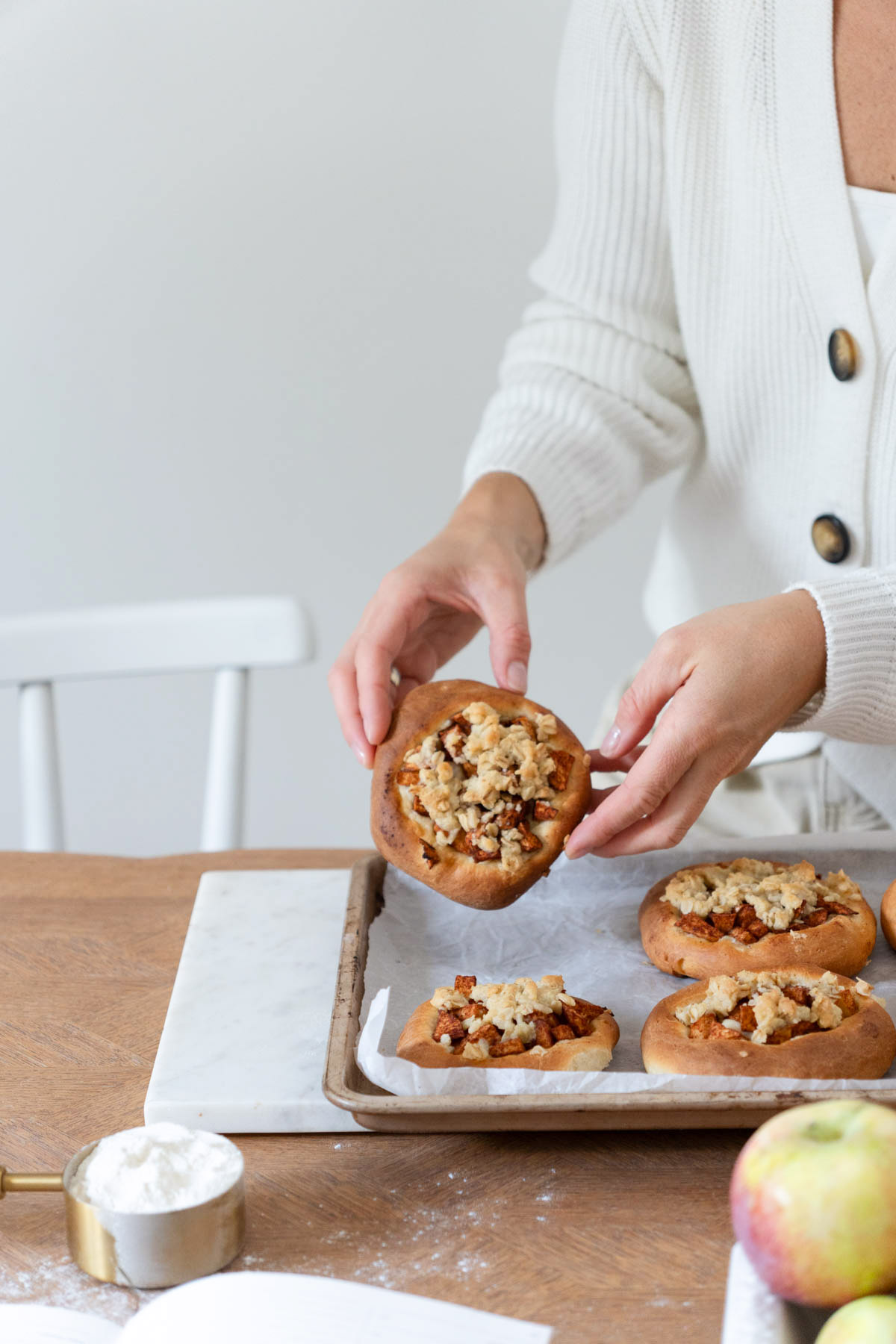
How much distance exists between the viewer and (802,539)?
165 cm

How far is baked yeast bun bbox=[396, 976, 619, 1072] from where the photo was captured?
1.06 m

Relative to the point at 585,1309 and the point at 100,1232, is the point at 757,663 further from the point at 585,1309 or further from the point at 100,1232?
the point at 100,1232

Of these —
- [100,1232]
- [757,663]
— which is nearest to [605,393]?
[757,663]

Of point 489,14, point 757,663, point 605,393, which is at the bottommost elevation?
point 757,663

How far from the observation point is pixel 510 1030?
1092 millimetres

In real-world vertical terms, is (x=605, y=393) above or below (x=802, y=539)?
above

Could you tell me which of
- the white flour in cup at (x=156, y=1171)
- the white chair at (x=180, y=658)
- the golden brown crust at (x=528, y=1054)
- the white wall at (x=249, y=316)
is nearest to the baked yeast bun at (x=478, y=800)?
the golden brown crust at (x=528, y=1054)

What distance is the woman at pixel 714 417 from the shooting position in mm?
1257

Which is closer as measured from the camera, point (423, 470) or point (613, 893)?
point (613, 893)

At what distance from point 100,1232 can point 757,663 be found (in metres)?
0.73

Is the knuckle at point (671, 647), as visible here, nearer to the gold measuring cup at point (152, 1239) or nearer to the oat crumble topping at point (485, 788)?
the oat crumble topping at point (485, 788)

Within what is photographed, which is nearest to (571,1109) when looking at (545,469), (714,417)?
(545,469)

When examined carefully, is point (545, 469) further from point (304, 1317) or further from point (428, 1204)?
point (304, 1317)

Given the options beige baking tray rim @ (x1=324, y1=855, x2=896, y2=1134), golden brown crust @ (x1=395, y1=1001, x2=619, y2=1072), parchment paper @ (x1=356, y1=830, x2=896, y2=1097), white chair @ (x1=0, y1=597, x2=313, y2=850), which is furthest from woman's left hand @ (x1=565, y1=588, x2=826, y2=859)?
white chair @ (x1=0, y1=597, x2=313, y2=850)
